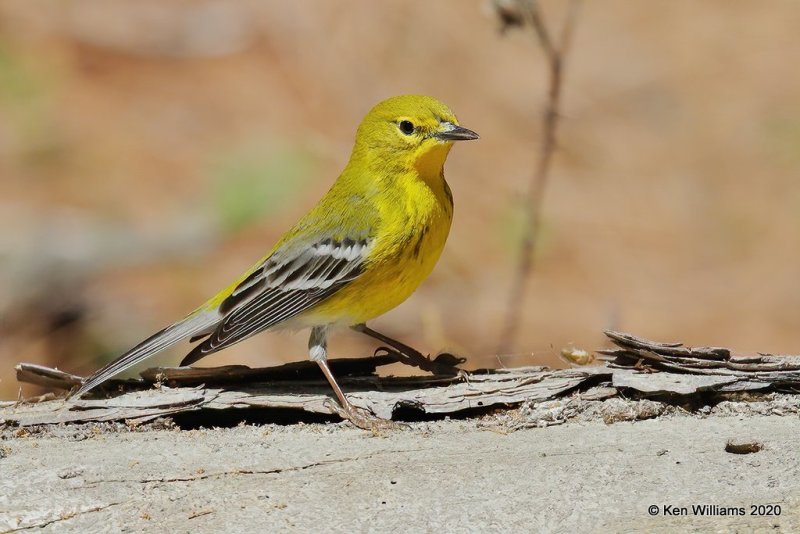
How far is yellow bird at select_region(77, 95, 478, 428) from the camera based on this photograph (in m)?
5.18

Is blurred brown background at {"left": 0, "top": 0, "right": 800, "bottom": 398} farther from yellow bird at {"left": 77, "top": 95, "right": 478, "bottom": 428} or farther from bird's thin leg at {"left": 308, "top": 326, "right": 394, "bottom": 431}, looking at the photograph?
bird's thin leg at {"left": 308, "top": 326, "right": 394, "bottom": 431}

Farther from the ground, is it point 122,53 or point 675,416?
point 122,53

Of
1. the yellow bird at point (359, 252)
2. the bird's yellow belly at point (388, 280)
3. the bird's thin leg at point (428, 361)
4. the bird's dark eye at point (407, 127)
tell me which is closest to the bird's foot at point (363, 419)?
the yellow bird at point (359, 252)

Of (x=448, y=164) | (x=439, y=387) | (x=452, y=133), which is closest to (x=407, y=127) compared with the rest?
(x=452, y=133)

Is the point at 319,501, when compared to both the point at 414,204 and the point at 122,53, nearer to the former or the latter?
the point at 414,204

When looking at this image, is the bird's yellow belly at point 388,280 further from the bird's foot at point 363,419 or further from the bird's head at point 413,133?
the bird's foot at point 363,419

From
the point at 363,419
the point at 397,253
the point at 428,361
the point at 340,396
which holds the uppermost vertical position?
the point at 397,253

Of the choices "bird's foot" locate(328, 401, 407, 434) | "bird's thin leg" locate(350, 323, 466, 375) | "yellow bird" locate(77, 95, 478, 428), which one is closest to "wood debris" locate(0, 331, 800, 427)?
"bird's foot" locate(328, 401, 407, 434)

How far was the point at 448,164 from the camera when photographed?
33.1 ft

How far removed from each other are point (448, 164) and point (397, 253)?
5.06 meters

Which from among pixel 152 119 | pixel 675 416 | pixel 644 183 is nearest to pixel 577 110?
pixel 644 183

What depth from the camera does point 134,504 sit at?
3873 millimetres

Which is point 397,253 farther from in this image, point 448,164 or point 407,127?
point 448,164

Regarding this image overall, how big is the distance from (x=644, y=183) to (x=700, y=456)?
20.1 feet
